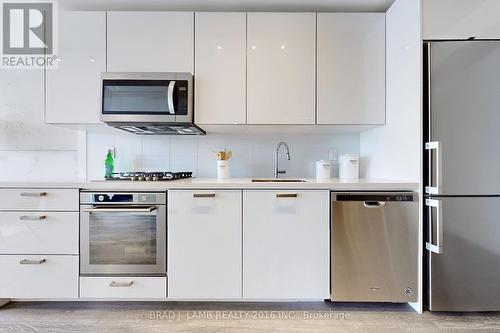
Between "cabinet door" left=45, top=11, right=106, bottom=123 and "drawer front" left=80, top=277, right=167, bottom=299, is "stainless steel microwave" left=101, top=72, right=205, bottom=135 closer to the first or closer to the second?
"cabinet door" left=45, top=11, right=106, bottom=123

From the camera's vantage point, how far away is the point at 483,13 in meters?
1.63

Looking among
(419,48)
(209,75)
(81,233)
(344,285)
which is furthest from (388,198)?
(81,233)

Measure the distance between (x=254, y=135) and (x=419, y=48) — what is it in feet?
4.40

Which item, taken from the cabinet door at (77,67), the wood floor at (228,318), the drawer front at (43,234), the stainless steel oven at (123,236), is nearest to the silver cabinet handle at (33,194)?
the drawer front at (43,234)

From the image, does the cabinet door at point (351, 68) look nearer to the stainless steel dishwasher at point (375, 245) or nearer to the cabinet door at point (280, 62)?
the cabinet door at point (280, 62)

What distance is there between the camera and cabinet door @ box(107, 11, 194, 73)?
1980 millimetres

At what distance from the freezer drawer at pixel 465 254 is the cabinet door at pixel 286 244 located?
64 cm

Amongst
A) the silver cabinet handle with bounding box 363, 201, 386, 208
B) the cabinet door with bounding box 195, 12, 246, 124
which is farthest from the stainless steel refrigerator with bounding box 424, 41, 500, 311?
the cabinet door with bounding box 195, 12, 246, 124

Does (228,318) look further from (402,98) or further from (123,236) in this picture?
(402,98)

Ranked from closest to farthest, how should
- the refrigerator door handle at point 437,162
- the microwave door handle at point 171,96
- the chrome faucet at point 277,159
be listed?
the refrigerator door handle at point 437,162
the microwave door handle at point 171,96
the chrome faucet at point 277,159

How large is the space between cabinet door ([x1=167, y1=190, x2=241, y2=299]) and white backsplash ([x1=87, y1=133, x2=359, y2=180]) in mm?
709

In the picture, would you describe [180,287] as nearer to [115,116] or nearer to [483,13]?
[115,116]

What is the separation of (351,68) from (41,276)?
2.56m

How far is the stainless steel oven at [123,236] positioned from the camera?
1.73 meters
